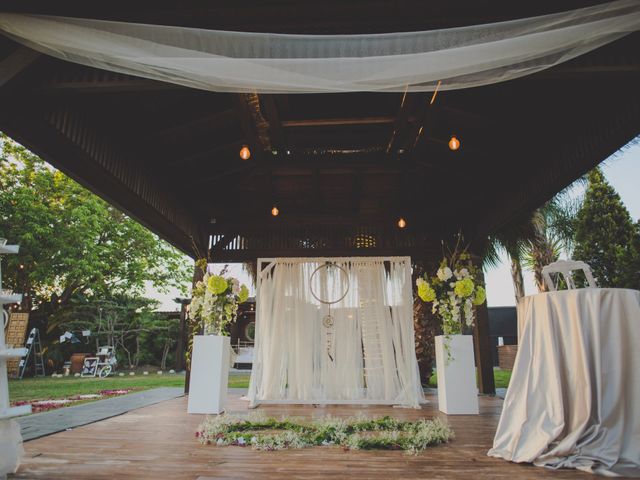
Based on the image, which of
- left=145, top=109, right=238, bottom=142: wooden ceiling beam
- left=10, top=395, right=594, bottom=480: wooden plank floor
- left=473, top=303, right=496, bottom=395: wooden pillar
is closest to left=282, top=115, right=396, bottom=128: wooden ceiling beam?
A: left=145, top=109, right=238, bottom=142: wooden ceiling beam

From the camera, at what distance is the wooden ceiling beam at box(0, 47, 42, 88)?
268 centimetres

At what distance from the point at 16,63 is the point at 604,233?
44.0 feet

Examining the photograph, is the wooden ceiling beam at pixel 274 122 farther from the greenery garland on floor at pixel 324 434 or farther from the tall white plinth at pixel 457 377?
the tall white plinth at pixel 457 377

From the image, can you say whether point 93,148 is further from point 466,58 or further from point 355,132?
point 466,58

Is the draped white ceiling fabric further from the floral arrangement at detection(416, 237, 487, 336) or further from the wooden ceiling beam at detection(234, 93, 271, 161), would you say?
the floral arrangement at detection(416, 237, 487, 336)

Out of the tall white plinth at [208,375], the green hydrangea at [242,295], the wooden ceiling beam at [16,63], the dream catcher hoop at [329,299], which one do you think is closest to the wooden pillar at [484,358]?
the dream catcher hoop at [329,299]

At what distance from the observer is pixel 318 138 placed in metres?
5.06

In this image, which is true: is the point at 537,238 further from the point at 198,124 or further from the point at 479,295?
the point at 198,124

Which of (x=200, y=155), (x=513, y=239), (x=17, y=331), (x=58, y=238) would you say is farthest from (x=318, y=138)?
(x=58, y=238)

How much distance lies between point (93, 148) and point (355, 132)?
2.92 m

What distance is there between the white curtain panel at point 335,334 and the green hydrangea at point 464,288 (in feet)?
4.31

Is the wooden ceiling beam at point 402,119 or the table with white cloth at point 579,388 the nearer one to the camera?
the table with white cloth at point 579,388

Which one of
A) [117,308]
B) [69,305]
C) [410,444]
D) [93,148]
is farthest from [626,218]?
[69,305]

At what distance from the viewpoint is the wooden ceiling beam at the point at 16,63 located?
2678 millimetres
